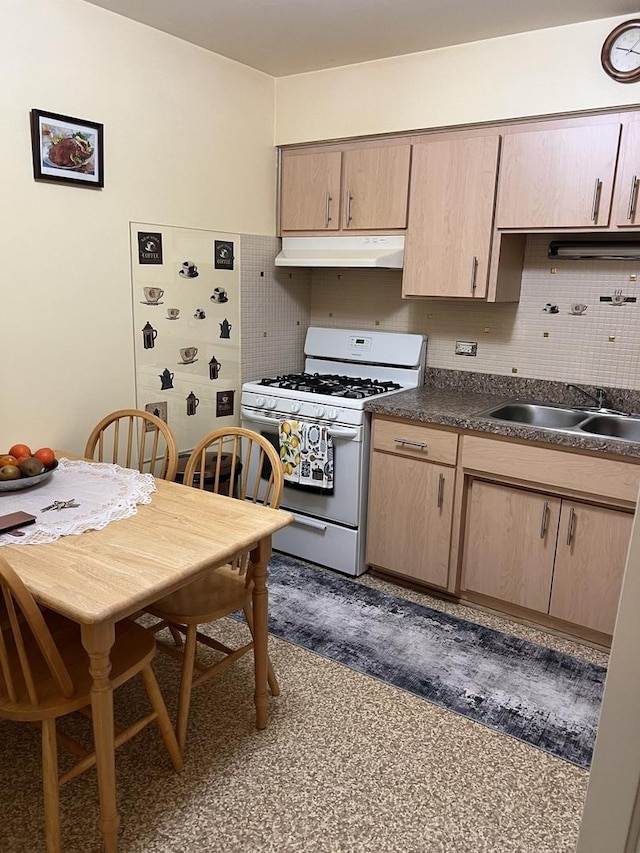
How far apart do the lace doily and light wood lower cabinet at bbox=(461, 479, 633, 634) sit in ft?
4.90

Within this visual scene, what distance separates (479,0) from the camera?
2383 millimetres

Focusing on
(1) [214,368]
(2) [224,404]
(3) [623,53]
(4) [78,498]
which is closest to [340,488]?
Result: (2) [224,404]

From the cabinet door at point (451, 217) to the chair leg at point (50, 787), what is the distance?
7.85 feet

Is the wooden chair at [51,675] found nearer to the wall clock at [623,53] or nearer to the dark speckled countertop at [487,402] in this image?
the dark speckled countertop at [487,402]

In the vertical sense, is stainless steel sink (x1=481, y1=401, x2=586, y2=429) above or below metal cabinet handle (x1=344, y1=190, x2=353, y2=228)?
below

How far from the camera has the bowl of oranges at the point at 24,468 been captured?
6.77 ft

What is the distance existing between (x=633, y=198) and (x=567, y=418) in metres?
1.00

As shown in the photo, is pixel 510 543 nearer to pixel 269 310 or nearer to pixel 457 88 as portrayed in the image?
pixel 269 310

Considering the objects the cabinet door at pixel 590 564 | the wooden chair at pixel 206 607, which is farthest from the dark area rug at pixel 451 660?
the wooden chair at pixel 206 607

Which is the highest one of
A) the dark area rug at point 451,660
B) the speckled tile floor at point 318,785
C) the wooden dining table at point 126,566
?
the wooden dining table at point 126,566

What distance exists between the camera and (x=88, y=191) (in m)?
2.59

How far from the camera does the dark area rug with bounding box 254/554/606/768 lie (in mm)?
2205

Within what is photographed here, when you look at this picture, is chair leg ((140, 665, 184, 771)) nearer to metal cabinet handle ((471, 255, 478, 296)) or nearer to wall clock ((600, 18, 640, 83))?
metal cabinet handle ((471, 255, 478, 296))

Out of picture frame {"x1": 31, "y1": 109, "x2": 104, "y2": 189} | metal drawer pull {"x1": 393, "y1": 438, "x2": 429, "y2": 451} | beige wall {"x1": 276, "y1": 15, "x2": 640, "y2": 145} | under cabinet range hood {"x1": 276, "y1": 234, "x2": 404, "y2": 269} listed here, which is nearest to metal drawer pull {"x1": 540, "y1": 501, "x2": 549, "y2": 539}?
metal drawer pull {"x1": 393, "y1": 438, "x2": 429, "y2": 451}
